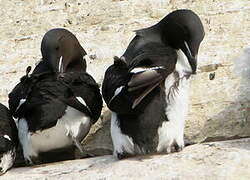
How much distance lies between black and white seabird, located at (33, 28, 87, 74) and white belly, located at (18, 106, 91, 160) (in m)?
0.38

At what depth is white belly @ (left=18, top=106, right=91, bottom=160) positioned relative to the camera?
500 cm

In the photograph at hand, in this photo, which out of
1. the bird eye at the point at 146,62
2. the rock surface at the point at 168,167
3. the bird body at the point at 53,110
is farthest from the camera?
the bird body at the point at 53,110

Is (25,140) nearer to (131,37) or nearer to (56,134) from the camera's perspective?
(56,134)

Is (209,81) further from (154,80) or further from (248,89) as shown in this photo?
(154,80)

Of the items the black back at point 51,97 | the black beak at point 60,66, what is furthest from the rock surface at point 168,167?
the black beak at point 60,66

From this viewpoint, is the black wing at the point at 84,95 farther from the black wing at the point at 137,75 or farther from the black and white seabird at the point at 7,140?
the black and white seabird at the point at 7,140

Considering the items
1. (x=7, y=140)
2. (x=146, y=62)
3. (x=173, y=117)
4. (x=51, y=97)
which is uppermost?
(x=146, y=62)

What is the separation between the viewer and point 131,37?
21.6 ft

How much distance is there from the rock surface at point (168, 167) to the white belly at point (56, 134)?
0.16 meters

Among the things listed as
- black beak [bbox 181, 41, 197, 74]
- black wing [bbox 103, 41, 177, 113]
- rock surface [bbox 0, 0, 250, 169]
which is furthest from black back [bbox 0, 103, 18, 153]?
black beak [bbox 181, 41, 197, 74]

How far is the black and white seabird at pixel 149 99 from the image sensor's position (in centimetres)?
457

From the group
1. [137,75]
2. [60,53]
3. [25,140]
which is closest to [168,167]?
[137,75]

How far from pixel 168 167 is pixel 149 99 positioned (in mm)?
461

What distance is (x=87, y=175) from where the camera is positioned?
4.60m
